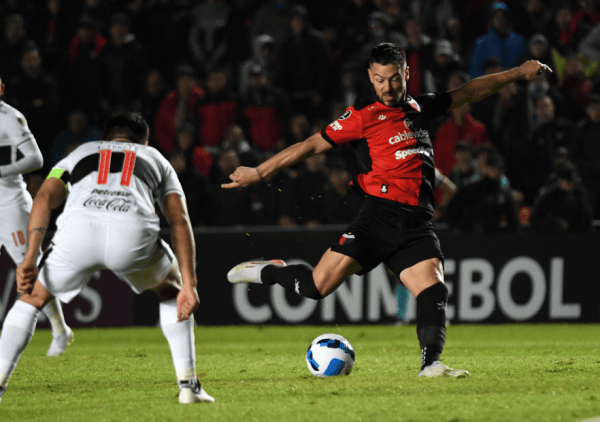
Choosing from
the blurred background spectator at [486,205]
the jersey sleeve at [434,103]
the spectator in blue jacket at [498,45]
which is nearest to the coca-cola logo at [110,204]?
the jersey sleeve at [434,103]

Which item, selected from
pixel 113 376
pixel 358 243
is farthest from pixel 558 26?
pixel 113 376

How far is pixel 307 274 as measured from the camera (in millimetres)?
5824

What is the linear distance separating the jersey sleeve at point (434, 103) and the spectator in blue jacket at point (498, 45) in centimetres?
644

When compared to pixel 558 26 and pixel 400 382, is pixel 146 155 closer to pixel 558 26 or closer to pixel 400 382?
pixel 400 382

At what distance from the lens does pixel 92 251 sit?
440 centimetres

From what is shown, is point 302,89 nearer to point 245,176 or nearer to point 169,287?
point 245,176

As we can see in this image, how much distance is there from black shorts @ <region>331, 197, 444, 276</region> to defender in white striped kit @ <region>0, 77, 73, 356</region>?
2.92 m

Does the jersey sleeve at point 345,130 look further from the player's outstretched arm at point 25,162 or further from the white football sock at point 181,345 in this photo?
the player's outstretched arm at point 25,162

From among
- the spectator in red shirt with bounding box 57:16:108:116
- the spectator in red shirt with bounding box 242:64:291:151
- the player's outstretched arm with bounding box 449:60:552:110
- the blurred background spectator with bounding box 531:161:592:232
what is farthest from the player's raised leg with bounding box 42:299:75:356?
the blurred background spectator with bounding box 531:161:592:232

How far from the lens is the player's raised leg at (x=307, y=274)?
5562 mm

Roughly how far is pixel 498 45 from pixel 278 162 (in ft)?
25.1

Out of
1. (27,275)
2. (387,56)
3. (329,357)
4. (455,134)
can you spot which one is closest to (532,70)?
(387,56)

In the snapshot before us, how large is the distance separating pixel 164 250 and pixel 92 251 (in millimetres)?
416

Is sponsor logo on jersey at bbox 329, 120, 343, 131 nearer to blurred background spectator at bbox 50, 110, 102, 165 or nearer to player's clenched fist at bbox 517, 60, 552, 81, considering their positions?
player's clenched fist at bbox 517, 60, 552, 81
